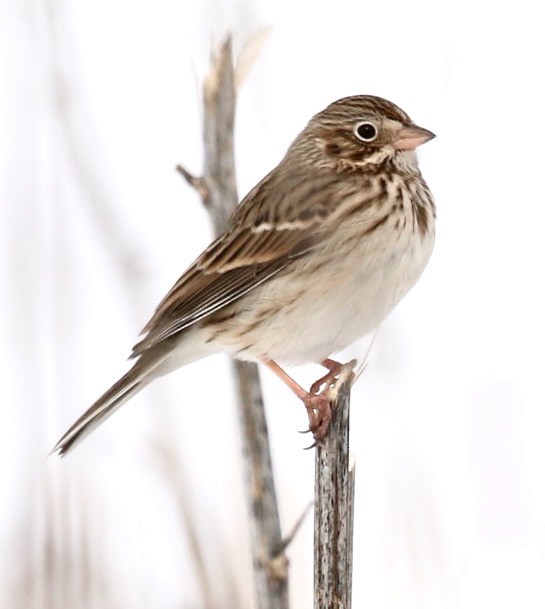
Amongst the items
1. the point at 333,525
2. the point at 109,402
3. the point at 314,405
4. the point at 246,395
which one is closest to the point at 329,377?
the point at 314,405

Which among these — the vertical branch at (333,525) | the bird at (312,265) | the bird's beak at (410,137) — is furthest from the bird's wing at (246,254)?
the vertical branch at (333,525)

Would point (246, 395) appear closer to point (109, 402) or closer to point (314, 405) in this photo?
point (314, 405)

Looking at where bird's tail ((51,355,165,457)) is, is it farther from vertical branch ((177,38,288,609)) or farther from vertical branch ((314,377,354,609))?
vertical branch ((314,377,354,609))

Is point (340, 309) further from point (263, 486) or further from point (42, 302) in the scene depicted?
point (42, 302)

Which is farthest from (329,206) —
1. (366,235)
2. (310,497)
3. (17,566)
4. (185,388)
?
(185,388)

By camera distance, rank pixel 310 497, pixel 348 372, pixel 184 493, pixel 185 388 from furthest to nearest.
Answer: pixel 185 388, pixel 310 497, pixel 184 493, pixel 348 372
